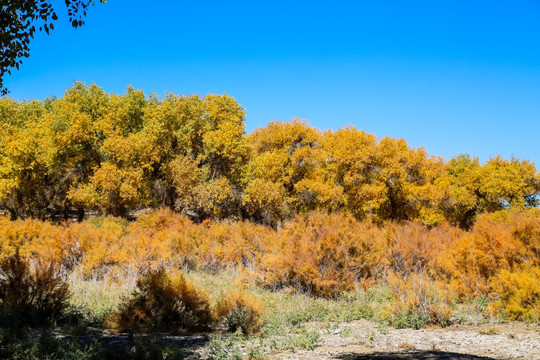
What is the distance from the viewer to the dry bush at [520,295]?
749 centimetres

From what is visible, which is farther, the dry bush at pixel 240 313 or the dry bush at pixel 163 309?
the dry bush at pixel 163 309

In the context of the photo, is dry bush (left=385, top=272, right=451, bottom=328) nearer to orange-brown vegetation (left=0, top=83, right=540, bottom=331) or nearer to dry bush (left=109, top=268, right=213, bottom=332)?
orange-brown vegetation (left=0, top=83, right=540, bottom=331)

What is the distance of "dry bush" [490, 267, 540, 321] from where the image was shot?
24.6 feet

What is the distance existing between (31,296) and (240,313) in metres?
3.80

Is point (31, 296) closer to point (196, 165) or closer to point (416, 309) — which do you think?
point (416, 309)

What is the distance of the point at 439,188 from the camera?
33000 millimetres

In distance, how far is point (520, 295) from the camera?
766 centimetres

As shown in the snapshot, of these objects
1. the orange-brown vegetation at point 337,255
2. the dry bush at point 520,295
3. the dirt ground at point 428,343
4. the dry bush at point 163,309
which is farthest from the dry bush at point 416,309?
the dry bush at point 163,309

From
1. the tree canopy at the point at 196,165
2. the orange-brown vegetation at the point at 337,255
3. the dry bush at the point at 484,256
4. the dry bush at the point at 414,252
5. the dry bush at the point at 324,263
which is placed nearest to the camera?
the orange-brown vegetation at the point at 337,255

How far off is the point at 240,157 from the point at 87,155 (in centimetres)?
1043

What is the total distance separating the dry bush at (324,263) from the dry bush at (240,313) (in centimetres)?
319

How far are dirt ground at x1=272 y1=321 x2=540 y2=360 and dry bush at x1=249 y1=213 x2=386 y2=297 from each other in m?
2.90

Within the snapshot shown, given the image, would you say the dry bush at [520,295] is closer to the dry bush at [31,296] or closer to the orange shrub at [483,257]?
the orange shrub at [483,257]

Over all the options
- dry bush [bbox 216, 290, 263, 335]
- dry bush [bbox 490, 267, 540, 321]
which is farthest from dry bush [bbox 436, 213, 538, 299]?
dry bush [bbox 216, 290, 263, 335]
